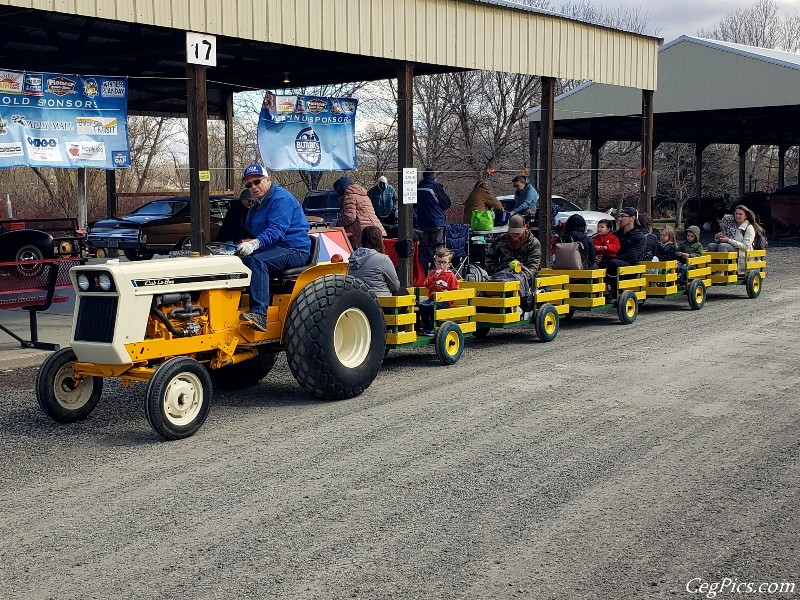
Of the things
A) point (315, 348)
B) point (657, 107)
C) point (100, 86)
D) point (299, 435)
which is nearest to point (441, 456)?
point (299, 435)

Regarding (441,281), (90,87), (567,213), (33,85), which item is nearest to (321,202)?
(567,213)

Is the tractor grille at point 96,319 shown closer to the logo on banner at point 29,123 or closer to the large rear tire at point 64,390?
the large rear tire at point 64,390

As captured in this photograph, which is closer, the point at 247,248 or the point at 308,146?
the point at 247,248

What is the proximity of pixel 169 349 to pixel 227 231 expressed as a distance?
2.03m

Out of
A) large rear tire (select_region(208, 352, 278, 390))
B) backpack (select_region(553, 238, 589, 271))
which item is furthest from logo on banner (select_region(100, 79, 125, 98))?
backpack (select_region(553, 238, 589, 271))

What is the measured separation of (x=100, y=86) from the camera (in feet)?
38.3

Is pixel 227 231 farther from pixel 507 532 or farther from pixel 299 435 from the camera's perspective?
pixel 507 532

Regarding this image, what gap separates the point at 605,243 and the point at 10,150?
24.4 ft

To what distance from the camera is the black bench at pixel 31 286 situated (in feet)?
33.7

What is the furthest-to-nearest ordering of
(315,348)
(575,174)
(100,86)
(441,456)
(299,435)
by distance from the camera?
(575,174)
(100,86)
(315,348)
(299,435)
(441,456)

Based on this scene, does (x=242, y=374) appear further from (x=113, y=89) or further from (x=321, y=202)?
(x=321, y=202)

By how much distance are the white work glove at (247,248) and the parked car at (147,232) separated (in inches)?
532

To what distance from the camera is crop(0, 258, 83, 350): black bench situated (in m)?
10.3

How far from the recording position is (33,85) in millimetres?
11008
